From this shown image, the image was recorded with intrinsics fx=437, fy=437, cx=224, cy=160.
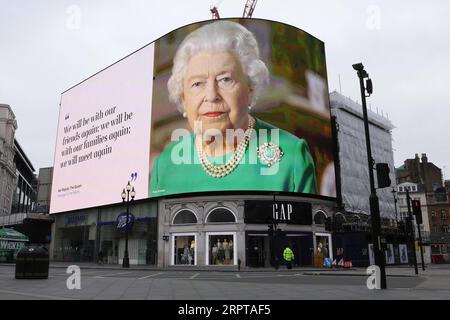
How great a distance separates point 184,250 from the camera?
4391cm

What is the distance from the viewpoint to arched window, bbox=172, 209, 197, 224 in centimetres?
4431

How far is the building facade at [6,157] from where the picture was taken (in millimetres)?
100938

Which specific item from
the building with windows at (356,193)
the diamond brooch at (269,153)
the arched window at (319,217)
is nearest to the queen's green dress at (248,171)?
the diamond brooch at (269,153)

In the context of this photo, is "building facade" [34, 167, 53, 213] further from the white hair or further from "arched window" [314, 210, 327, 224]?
"arched window" [314, 210, 327, 224]

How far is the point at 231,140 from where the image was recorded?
42688 mm

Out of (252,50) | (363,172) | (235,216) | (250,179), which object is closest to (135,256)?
(235,216)

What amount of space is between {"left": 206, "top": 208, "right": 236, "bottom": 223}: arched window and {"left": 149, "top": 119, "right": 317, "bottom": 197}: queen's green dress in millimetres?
2492

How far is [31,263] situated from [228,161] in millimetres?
26040

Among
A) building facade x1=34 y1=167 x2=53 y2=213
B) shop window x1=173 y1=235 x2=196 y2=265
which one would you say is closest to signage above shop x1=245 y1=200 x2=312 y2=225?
shop window x1=173 y1=235 x2=196 y2=265

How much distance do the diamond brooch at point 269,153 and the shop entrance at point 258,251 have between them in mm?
7303

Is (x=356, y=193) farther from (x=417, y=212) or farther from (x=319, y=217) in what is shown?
(x=417, y=212)

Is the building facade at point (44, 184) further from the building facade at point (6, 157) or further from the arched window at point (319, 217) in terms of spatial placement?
the arched window at point (319, 217)
